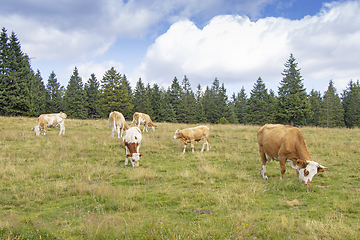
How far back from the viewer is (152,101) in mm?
62562

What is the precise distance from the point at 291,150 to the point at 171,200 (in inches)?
201

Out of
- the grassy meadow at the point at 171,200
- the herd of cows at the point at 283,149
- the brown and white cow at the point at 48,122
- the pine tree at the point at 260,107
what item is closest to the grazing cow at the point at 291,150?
the herd of cows at the point at 283,149

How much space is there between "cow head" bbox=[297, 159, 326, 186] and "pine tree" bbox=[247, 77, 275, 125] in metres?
47.0

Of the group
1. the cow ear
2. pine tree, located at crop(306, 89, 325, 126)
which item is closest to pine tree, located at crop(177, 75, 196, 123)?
pine tree, located at crop(306, 89, 325, 126)

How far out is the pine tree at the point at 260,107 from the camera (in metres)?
53.3

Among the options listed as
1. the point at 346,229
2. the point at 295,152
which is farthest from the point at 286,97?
the point at 346,229

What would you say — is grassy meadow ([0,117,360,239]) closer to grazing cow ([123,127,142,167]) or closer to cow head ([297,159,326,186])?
cow head ([297,159,326,186])

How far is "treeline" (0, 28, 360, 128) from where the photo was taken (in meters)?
37.5

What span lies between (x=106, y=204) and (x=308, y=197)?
20.4 ft

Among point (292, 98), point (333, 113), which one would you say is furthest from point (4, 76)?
point (333, 113)

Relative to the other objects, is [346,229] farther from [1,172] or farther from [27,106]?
[27,106]

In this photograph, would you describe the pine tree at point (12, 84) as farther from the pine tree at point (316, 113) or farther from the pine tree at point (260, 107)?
the pine tree at point (316, 113)

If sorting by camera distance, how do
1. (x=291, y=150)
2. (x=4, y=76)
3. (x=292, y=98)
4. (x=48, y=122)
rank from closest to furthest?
(x=291, y=150) → (x=48, y=122) → (x=4, y=76) → (x=292, y=98)

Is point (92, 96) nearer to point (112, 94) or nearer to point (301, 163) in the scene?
point (112, 94)
